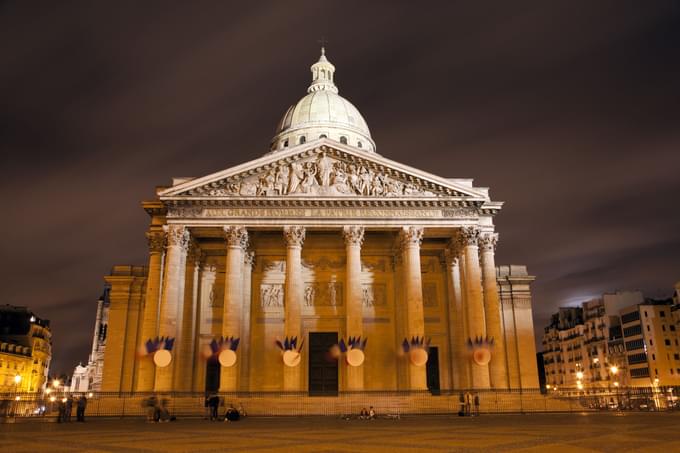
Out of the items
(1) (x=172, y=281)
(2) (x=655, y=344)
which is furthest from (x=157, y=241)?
(2) (x=655, y=344)

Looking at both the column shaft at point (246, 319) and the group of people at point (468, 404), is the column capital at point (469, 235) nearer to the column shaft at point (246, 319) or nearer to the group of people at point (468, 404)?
the group of people at point (468, 404)

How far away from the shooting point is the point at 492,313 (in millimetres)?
34375

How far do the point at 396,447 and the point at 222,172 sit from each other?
2460 cm

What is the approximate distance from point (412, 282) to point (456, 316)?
5675mm

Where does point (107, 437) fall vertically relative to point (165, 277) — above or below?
below

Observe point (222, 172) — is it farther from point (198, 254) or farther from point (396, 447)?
point (396, 447)

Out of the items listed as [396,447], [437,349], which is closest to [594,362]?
[437,349]

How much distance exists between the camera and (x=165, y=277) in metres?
33.6

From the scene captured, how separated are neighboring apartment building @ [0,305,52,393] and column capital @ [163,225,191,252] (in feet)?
176

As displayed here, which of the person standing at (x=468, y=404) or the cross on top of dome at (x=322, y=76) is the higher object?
the cross on top of dome at (x=322, y=76)

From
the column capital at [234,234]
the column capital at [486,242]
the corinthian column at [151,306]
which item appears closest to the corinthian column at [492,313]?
the column capital at [486,242]

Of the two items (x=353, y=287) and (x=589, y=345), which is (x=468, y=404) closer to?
(x=353, y=287)

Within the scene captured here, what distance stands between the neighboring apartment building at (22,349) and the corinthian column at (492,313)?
212 ft

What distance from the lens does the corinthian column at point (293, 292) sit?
32.4m
